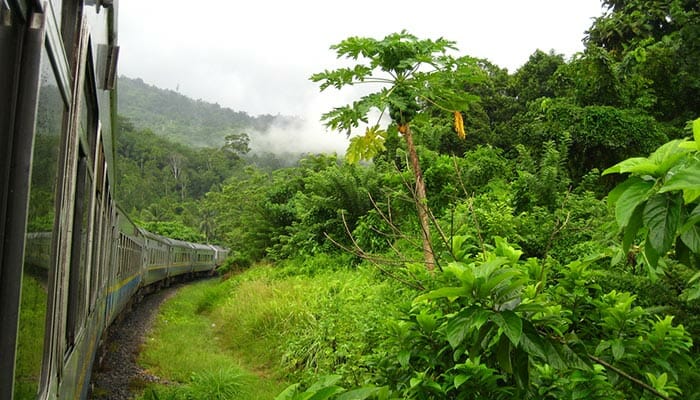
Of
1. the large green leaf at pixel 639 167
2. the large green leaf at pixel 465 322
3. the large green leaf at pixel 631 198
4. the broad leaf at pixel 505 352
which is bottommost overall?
the broad leaf at pixel 505 352

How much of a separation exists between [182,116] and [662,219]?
167 meters

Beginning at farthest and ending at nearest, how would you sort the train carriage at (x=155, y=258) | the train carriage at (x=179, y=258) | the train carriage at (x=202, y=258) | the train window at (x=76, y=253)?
the train carriage at (x=202, y=258), the train carriage at (x=179, y=258), the train carriage at (x=155, y=258), the train window at (x=76, y=253)

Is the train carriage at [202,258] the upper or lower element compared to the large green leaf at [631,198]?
lower

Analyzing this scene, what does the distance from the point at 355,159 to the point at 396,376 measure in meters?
2.37

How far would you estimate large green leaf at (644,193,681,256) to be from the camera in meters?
1.05

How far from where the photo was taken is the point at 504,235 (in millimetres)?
6051

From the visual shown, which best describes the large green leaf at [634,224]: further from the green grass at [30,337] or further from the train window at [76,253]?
the train window at [76,253]

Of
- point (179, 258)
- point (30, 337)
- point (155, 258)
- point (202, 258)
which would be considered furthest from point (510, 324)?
point (202, 258)

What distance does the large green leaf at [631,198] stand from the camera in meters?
1.10

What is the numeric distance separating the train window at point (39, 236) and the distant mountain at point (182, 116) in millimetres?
141759

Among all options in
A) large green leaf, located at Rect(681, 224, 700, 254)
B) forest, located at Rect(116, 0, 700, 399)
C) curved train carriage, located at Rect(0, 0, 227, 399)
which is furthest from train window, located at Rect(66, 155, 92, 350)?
large green leaf, located at Rect(681, 224, 700, 254)

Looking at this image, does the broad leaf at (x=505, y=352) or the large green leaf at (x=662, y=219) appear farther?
the broad leaf at (x=505, y=352)

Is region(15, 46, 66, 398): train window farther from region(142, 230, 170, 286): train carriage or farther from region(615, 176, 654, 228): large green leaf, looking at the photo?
region(142, 230, 170, 286): train carriage

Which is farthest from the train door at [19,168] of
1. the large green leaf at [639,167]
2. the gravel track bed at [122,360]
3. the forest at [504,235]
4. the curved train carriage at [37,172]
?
the gravel track bed at [122,360]
